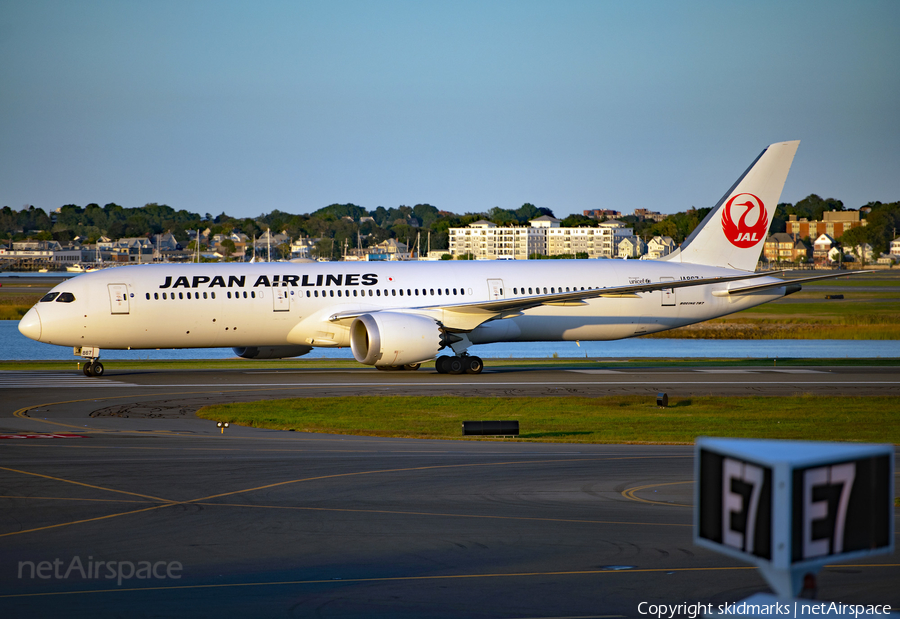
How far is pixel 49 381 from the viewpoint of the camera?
3241 cm

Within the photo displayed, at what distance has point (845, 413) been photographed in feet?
81.7

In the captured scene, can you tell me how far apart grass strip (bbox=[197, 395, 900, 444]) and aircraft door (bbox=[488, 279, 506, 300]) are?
9.16m

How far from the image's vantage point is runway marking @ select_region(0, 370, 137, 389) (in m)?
30.9

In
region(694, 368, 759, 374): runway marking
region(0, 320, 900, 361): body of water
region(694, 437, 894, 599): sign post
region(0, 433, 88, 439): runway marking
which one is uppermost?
region(694, 437, 894, 599): sign post

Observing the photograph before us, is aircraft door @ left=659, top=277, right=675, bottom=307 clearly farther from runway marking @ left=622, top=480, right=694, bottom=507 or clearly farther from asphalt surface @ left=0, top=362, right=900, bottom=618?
runway marking @ left=622, top=480, right=694, bottom=507

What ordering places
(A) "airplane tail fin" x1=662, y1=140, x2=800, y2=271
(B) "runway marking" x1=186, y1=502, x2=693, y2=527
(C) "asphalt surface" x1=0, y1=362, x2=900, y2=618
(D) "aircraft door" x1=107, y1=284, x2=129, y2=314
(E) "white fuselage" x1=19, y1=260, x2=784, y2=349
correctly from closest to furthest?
(C) "asphalt surface" x1=0, y1=362, x2=900, y2=618 < (B) "runway marking" x1=186, y1=502, x2=693, y2=527 < (D) "aircraft door" x1=107, y1=284, x2=129, y2=314 < (E) "white fuselage" x1=19, y1=260, x2=784, y2=349 < (A) "airplane tail fin" x1=662, y1=140, x2=800, y2=271

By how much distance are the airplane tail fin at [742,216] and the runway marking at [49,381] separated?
74.3 feet

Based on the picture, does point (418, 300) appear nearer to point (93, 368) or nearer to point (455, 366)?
point (455, 366)

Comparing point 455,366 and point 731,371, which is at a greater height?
point 455,366

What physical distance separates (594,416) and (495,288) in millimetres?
12939

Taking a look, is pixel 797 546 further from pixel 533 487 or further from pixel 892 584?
pixel 533 487

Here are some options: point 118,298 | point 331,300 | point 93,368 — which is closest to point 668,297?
point 331,300

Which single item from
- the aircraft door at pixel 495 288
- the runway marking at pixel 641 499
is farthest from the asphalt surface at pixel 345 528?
the aircraft door at pixel 495 288

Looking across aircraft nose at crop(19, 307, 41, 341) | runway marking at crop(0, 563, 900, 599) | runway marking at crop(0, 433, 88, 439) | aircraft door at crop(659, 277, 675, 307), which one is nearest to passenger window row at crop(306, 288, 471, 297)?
aircraft door at crop(659, 277, 675, 307)
